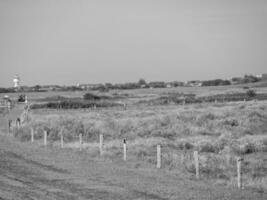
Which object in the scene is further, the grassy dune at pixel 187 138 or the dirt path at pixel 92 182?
the grassy dune at pixel 187 138

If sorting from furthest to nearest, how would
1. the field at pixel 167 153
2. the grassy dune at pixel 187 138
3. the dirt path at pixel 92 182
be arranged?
the grassy dune at pixel 187 138, the field at pixel 167 153, the dirt path at pixel 92 182

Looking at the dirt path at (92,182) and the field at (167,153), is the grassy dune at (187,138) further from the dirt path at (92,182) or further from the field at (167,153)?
the dirt path at (92,182)

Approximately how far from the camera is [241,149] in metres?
29.5

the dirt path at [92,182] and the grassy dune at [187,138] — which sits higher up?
the dirt path at [92,182]

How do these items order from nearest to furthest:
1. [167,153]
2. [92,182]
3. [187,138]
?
1. [92,182]
2. [167,153]
3. [187,138]

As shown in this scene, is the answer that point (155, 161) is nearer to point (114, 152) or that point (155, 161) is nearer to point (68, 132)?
point (114, 152)

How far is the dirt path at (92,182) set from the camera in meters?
15.3

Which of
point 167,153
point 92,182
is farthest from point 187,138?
point 92,182

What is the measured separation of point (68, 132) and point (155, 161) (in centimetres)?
1652

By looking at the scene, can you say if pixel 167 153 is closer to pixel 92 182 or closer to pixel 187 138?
pixel 92 182

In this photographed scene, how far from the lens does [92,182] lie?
58.4 ft

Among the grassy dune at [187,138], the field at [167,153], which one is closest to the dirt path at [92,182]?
the field at [167,153]

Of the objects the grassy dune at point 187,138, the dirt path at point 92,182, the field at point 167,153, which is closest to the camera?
the dirt path at point 92,182

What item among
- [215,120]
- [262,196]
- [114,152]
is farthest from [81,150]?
[215,120]
